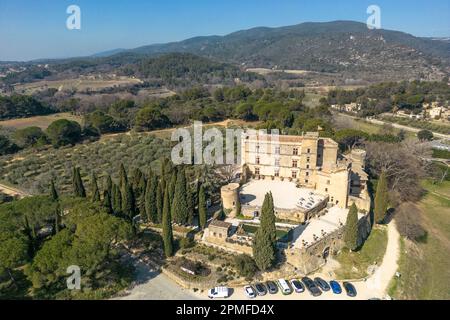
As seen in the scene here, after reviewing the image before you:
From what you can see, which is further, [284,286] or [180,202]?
[180,202]

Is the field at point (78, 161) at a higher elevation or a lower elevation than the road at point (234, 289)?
higher

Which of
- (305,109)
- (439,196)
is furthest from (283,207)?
(305,109)

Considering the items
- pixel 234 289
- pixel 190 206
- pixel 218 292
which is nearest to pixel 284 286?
pixel 234 289

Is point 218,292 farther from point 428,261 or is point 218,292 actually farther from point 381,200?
point 428,261

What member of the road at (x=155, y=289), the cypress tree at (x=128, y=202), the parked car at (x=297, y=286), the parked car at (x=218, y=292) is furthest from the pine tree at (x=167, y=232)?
the parked car at (x=297, y=286)

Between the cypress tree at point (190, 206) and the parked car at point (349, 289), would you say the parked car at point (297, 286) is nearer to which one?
the parked car at point (349, 289)

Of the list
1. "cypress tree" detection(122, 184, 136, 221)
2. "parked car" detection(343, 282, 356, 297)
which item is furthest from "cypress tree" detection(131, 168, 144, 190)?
"parked car" detection(343, 282, 356, 297)
